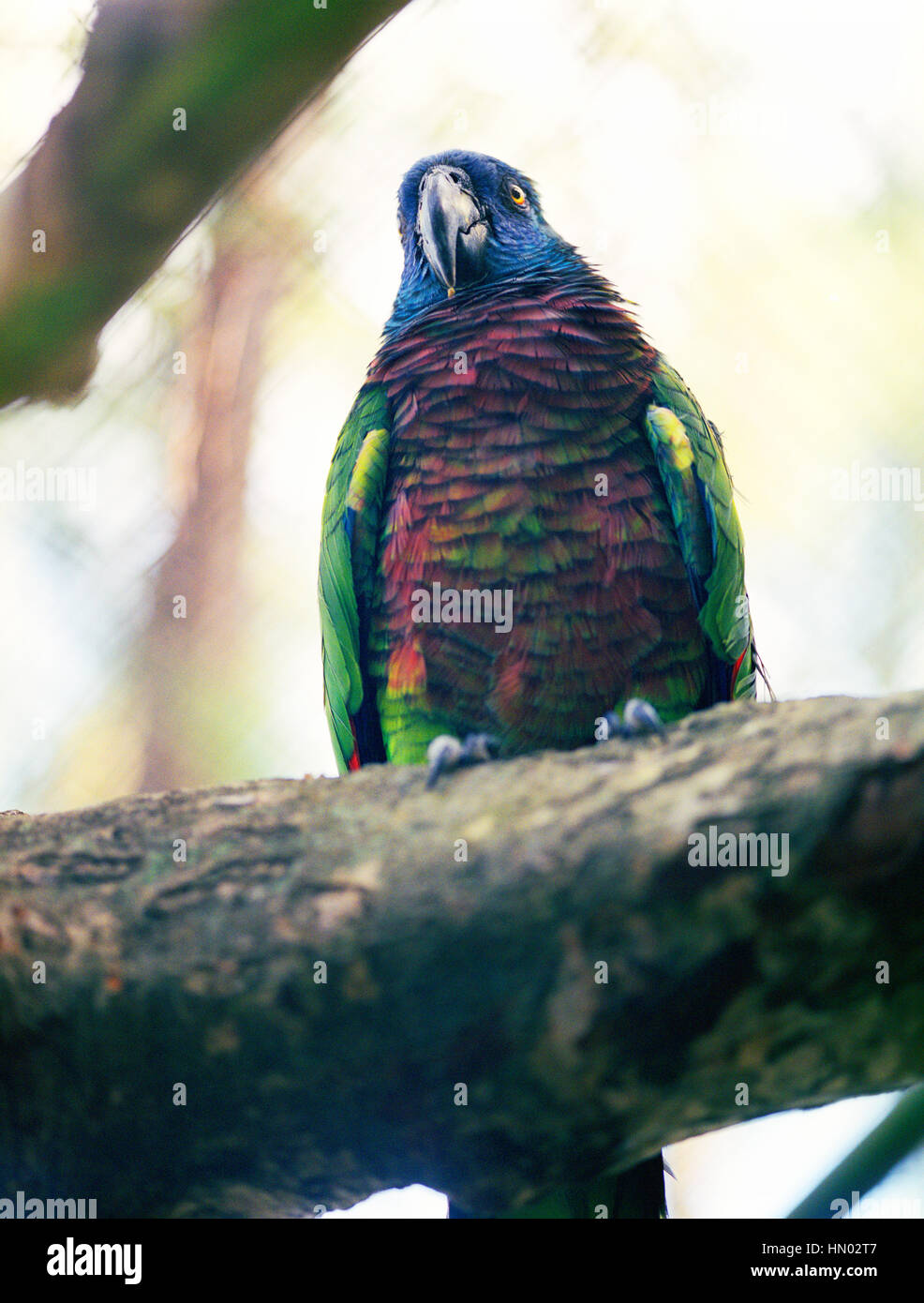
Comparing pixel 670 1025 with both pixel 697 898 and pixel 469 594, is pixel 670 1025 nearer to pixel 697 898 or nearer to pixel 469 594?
pixel 697 898

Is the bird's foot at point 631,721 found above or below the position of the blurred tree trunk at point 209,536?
below

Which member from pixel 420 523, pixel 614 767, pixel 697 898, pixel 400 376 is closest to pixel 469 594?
pixel 420 523

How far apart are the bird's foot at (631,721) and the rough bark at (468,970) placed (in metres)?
0.50

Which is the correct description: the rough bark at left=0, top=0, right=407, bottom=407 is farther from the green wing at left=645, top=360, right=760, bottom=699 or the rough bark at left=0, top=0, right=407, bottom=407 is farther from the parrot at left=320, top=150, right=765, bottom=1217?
the green wing at left=645, top=360, right=760, bottom=699

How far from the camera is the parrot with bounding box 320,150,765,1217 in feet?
6.48

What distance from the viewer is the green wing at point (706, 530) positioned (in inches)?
81.9

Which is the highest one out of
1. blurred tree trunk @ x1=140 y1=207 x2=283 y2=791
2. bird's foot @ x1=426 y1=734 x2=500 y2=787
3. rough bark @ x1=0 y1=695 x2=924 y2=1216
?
blurred tree trunk @ x1=140 y1=207 x2=283 y2=791

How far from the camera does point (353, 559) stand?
2209 mm
